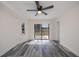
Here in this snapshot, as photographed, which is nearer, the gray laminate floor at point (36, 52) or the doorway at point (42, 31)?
the gray laminate floor at point (36, 52)

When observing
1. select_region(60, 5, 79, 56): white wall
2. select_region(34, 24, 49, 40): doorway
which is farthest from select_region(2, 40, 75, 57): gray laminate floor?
select_region(34, 24, 49, 40): doorway

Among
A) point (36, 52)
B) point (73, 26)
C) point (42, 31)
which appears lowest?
point (36, 52)

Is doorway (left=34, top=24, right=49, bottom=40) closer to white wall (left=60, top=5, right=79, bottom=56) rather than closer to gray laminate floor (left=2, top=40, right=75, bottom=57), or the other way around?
gray laminate floor (left=2, top=40, right=75, bottom=57)

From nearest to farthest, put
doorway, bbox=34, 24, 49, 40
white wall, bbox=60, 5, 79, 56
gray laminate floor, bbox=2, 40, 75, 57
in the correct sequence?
gray laminate floor, bbox=2, 40, 75, 57, white wall, bbox=60, 5, 79, 56, doorway, bbox=34, 24, 49, 40

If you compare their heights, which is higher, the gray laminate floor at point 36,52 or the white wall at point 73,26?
the white wall at point 73,26

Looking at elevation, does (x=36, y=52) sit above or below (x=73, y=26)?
below

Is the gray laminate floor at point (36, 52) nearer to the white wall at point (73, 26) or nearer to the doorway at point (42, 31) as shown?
the white wall at point (73, 26)

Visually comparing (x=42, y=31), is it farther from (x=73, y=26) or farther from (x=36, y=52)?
(x=73, y=26)

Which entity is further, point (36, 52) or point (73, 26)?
point (36, 52)

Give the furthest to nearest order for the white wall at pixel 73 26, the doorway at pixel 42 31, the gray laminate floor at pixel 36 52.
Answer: the doorway at pixel 42 31, the white wall at pixel 73 26, the gray laminate floor at pixel 36 52

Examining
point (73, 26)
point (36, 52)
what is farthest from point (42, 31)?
point (73, 26)

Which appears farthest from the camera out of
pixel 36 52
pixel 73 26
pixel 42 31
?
pixel 42 31

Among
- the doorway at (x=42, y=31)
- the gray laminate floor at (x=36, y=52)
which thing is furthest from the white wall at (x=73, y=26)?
the doorway at (x=42, y=31)

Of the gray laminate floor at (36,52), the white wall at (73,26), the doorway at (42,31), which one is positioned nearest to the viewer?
the gray laminate floor at (36,52)
